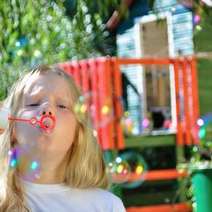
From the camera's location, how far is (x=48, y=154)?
1726 millimetres

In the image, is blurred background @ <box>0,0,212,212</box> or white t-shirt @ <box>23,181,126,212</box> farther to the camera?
blurred background @ <box>0,0,212,212</box>

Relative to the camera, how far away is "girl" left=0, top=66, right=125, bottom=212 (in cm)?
171

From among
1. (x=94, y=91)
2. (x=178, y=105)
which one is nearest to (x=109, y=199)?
(x=94, y=91)

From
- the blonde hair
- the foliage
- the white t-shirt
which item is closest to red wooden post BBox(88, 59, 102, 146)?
the foliage

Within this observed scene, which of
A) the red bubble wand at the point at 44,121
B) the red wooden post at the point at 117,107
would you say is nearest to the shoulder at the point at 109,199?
the red bubble wand at the point at 44,121

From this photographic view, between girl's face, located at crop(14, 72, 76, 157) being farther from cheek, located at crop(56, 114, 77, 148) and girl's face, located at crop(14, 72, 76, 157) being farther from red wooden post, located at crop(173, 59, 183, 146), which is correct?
red wooden post, located at crop(173, 59, 183, 146)

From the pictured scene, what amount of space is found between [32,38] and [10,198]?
11.8ft

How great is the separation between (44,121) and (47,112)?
0.08m

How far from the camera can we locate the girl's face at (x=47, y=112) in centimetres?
171

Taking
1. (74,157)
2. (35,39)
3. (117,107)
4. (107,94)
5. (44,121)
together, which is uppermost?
(35,39)

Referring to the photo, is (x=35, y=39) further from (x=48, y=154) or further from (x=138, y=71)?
(x=138, y=71)

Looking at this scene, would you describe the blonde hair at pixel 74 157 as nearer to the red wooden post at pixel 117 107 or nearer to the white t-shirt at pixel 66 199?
the white t-shirt at pixel 66 199

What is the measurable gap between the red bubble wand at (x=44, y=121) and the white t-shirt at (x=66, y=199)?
16 cm

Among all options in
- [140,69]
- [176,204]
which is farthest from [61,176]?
[140,69]
